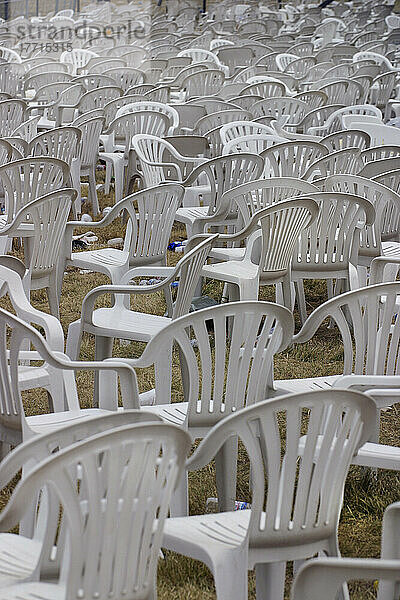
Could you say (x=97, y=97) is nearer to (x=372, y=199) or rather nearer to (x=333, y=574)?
(x=372, y=199)

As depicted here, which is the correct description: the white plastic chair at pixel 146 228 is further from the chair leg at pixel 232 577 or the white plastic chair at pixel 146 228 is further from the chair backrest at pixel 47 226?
the chair leg at pixel 232 577

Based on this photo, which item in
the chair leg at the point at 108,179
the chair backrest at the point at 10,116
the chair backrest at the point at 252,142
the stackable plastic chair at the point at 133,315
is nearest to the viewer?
the stackable plastic chair at the point at 133,315

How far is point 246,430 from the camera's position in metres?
2.40

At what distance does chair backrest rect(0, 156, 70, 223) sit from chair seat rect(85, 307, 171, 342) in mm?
1413

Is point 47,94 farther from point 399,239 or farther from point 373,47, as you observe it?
point 373,47

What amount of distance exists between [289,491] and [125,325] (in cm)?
203

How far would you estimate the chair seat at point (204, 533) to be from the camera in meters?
2.57

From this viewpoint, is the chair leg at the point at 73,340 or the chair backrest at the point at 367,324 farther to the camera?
the chair leg at the point at 73,340

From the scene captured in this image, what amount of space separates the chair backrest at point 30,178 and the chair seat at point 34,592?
374cm

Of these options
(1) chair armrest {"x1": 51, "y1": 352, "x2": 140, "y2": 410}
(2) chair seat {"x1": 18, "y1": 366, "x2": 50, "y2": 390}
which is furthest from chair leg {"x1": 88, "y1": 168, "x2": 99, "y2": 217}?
(1) chair armrest {"x1": 51, "y1": 352, "x2": 140, "y2": 410}

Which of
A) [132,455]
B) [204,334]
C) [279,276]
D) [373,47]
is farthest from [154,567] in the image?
[373,47]

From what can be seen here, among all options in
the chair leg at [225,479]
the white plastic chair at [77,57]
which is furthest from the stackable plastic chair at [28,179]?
the white plastic chair at [77,57]

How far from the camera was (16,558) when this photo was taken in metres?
2.44

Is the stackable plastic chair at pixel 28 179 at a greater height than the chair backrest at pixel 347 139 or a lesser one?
lesser
